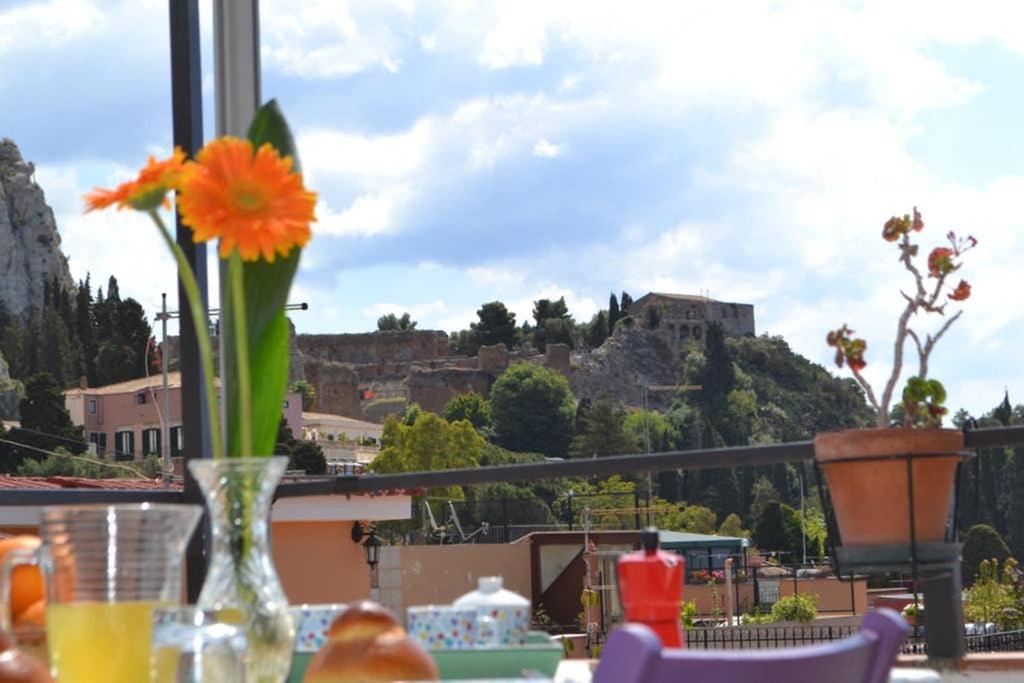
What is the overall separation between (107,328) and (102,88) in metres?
9.25

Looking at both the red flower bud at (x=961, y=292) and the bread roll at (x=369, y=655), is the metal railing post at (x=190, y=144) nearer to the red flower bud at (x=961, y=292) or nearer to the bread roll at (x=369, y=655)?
the red flower bud at (x=961, y=292)

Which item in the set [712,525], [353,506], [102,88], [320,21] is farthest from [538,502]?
[353,506]

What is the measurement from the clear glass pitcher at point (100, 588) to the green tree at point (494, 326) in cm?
6316

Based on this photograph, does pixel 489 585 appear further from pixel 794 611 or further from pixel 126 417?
pixel 126 417

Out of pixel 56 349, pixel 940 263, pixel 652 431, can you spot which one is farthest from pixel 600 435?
pixel 940 263

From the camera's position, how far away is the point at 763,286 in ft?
225

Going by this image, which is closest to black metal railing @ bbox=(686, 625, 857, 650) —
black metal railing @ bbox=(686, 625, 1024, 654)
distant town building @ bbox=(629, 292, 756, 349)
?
black metal railing @ bbox=(686, 625, 1024, 654)

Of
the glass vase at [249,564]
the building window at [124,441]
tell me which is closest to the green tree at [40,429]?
the building window at [124,441]

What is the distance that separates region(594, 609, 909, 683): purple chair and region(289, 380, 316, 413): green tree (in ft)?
165

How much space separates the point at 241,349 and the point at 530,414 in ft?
182

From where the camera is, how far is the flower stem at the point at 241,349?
79 cm

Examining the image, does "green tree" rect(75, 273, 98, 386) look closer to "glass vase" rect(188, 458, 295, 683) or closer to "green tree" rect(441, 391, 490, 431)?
"green tree" rect(441, 391, 490, 431)

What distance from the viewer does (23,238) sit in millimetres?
55375

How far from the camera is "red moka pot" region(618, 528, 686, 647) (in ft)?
2.75
